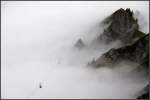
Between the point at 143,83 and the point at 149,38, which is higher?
the point at 149,38

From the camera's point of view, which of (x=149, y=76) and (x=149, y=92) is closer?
(x=149, y=92)

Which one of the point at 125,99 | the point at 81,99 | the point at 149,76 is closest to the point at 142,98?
the point at 125,99

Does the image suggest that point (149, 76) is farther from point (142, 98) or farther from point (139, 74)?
point (142, 98)

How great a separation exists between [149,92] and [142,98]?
15.6 ft

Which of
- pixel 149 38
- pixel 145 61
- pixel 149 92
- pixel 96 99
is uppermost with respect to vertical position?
pixel 149 38

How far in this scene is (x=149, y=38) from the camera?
19838 centimetres

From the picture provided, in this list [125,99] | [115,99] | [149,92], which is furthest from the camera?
[115,99]

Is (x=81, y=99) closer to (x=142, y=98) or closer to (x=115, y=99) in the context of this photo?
(x=115, y=99)

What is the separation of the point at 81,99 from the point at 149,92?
7530 centimetres

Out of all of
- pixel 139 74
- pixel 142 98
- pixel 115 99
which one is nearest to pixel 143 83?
pixel 139 74

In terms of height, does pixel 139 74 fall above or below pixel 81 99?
above

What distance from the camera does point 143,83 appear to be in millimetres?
199750

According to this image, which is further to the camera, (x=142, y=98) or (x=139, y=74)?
(x=139, y=74)

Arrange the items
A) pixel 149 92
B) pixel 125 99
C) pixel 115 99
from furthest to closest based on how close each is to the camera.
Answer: pixel 115 99 < pixel 125 99 < pixel 149 92
